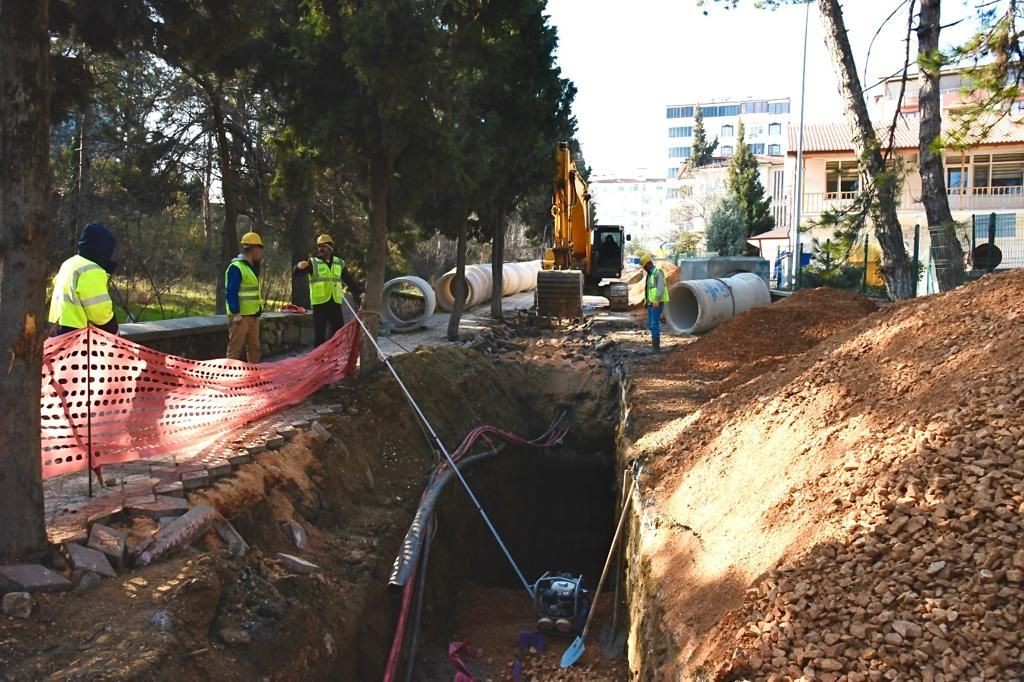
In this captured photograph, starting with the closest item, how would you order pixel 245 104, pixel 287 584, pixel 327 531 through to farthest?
1. pixel 287 584
2. pixel 327 531
3. pixel 245 104

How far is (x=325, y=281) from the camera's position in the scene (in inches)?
398

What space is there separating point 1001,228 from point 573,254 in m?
9.46

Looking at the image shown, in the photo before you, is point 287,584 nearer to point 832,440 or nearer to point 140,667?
point 140,667

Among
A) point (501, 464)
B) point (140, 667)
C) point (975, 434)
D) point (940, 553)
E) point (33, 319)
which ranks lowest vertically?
point (501, 464)

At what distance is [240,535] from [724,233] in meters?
40.8

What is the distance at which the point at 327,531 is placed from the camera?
274 inches

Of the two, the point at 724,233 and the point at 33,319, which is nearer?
the point at 33,319

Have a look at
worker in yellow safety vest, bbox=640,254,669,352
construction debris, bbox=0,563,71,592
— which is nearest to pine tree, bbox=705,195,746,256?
worker in yellow safety vest, bbox=640,254,669,352

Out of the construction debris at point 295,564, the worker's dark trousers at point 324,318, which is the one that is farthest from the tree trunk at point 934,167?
the construction debris at point 295,564

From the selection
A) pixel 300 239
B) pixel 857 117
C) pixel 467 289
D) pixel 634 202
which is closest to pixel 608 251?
pixel 467 289

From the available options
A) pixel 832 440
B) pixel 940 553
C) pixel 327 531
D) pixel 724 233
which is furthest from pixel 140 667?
pixel 724 233

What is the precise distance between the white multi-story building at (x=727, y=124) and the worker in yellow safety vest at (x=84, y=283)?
340ft

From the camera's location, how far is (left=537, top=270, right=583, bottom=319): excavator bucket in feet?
63.8

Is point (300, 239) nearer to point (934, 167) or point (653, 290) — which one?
point (653, 290)
